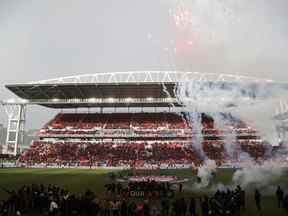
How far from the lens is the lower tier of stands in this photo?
5281cm

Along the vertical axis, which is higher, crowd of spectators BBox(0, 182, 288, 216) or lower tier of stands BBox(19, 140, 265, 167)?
lower tier of stands BBox(19, 140, 265, 167)

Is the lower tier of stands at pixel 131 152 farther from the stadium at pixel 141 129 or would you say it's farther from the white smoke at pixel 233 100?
the white smoke at pixel 233 100

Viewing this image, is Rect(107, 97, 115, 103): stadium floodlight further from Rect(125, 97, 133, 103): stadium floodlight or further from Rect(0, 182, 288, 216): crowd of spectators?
Rect(0, 182, 288, 216): crowd of spectators

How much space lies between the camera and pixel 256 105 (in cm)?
3772

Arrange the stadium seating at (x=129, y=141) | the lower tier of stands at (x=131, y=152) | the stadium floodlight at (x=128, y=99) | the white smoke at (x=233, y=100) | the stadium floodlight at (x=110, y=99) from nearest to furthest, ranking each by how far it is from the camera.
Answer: the white smoke at (x=233, y=100) < the lower tier of stands at (x=131, y=152) < the stadium seating at (x=129, y=141) < the stadium floodlight at (x=128, y=99) < the stadium floodlight at (x=110, y=99)

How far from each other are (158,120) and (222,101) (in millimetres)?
34454

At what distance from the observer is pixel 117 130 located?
222 feet

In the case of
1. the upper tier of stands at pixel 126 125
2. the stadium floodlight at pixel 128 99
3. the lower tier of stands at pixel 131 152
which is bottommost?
the lower tier of stands at pixel 131 152

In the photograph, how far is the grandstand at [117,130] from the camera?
183ft

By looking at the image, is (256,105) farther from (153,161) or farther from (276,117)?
(153,161)

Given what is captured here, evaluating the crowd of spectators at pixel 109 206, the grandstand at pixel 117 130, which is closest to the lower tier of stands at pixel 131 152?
the grandstand at pixel 117 130

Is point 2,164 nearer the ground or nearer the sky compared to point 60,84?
nearer the ground

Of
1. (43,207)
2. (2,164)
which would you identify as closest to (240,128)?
(2,164)

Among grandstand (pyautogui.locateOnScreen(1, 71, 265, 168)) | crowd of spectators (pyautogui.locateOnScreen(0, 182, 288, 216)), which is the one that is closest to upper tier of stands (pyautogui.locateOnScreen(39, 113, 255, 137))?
grandstand (pyautogui.locateOnScreen(1, 71, 265, 168))
